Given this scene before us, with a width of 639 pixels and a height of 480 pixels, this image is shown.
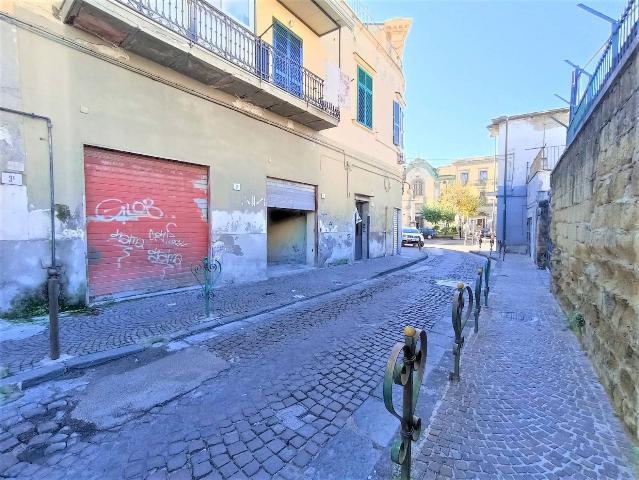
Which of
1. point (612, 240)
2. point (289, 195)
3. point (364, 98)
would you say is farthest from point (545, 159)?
point (612, 240)

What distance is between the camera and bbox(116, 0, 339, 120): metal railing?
6.04m

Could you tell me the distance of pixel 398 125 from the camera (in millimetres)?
16172

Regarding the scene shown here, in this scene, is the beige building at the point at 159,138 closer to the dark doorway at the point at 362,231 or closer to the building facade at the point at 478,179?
the dark doorway at the point at 362,231

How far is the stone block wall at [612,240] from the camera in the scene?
8.13ft

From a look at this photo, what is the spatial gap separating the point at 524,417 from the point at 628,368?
873 mm

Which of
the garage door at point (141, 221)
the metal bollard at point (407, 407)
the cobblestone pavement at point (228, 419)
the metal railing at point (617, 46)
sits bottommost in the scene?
the cobblestone pavement at point (228, 419)

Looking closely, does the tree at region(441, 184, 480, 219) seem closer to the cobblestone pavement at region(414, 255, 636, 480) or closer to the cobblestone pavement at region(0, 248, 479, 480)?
the cobblestone pavement at region(414, 255, 636, 480)

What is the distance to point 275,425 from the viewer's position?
8.64 ft

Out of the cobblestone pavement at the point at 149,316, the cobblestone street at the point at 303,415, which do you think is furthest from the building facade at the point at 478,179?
the cobblestone street at the point at 303,415

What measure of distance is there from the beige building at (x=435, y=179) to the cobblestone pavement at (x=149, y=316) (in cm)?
3520

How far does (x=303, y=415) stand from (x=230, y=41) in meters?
7.73

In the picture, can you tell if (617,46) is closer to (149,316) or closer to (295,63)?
(149,316)

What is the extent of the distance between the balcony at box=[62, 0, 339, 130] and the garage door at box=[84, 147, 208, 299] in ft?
6.47

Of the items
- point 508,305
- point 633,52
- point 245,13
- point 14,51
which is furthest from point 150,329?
point 245,13
